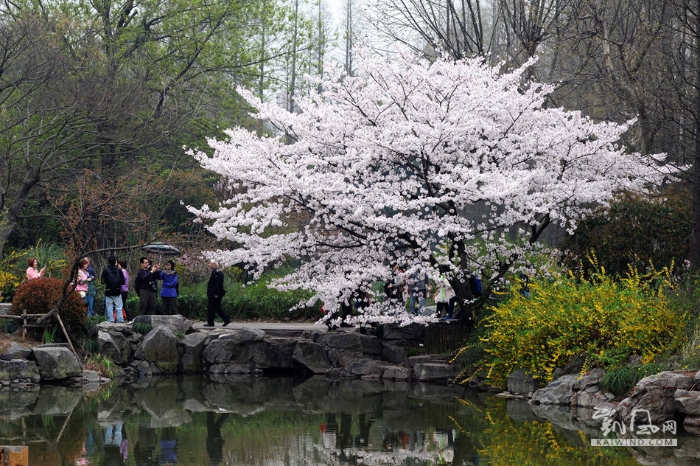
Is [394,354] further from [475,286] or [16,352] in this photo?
[16,352]

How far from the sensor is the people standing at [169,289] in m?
20.8

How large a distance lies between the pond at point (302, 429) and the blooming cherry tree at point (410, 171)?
97.0 inches

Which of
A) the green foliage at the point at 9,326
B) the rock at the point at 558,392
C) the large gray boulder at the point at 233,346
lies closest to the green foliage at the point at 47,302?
the green foliage at the point at 9,326

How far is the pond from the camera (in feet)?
33.7

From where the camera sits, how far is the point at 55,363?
17.3 meters

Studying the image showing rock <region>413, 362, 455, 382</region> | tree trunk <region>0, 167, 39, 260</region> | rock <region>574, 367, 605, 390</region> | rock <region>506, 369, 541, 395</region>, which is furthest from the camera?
tree trunk <region>0, 167, 39, 260</region>

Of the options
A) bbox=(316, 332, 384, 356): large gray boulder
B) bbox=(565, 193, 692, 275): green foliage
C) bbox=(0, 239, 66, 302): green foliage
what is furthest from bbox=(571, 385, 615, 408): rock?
bbox=(0, 239, 66, 302): green foliage

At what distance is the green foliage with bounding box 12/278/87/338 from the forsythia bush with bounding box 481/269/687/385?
319 inches

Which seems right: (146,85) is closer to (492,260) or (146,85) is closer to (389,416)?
(492,260)

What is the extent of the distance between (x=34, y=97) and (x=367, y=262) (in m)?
13.1

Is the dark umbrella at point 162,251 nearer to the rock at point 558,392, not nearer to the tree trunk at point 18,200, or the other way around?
the tree trunk at point 18,200

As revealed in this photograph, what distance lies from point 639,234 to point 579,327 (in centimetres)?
447

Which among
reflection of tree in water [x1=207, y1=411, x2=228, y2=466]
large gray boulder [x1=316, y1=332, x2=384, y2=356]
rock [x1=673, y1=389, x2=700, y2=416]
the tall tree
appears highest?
the tall tree

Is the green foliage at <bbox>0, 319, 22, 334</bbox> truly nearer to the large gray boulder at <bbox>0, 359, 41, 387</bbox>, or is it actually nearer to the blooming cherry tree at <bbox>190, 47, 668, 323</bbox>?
the large gray boulder at <bbox>0, 359, 41, 387</bbox>
